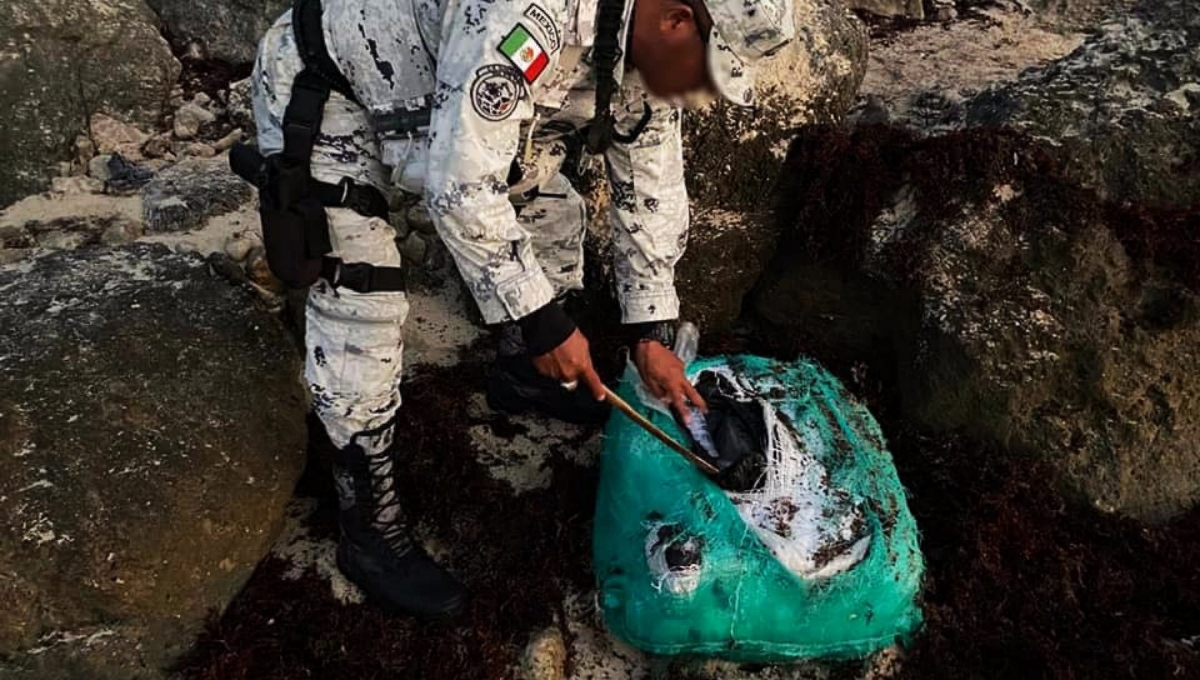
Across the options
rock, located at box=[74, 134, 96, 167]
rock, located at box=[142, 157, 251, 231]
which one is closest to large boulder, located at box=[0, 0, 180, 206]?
rock, located at box=[74, 134, 96, 167]

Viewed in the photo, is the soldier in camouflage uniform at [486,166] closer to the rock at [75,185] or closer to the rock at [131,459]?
the rock at [131,459]

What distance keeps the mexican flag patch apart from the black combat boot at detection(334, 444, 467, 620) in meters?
1.33

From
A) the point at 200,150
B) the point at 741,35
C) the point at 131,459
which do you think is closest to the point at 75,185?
the point at 200,150

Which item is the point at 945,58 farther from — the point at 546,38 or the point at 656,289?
the point at 546,38

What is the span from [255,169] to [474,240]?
816 millimetres

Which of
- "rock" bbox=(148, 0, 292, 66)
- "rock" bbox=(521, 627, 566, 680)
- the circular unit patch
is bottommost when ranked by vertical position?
"rock" bbox=(521, 627, 566, 680)

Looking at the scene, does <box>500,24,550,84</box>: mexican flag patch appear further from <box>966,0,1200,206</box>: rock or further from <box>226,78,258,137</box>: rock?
<box>226,78,258,137</box>: rock

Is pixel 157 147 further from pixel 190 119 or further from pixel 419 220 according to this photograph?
pixel 419 220

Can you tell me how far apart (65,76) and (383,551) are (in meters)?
3.81

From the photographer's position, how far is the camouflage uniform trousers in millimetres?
2838

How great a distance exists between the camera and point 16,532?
9.71 ft

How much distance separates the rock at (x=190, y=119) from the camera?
5852 mm

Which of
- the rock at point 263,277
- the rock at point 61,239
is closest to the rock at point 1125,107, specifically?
the rock at point 263,277

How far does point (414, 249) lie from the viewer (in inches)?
190
